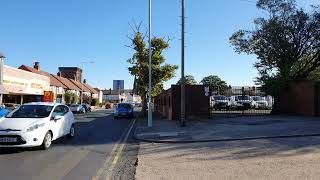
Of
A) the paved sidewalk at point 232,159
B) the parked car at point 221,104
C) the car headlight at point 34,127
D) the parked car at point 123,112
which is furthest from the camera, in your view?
the parked car at point 221,104

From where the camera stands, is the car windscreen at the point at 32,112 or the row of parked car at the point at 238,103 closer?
the car windscreen at the point at 32,112

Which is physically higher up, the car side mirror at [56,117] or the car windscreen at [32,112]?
the car windscreen at [32,112]

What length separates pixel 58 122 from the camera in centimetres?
1716

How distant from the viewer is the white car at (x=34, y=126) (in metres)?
14.3

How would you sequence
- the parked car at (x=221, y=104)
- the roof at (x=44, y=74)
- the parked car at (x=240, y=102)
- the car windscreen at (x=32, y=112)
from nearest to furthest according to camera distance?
1. the car windscreen at (x=32, y=112)
2. the parked car at (x=240, y=102)
3. the parked car at (x=221, y=104)
4. the roof at (x=44, y=74)

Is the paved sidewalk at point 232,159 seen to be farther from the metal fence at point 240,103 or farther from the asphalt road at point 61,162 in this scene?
the metal fence at point 240,103

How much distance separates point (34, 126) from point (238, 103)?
3312 cm

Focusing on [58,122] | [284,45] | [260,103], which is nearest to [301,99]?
[284,45]

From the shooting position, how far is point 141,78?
48.0 meters

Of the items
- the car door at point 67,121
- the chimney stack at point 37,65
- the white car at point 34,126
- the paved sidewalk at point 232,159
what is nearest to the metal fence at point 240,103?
the car door at point 67,121

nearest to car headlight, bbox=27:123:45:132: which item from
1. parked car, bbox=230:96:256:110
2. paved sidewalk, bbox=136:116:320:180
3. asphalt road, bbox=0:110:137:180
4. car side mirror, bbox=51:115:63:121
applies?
asphalt road, bbox=0:110:137:180

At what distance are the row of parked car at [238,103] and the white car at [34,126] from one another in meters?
28.5

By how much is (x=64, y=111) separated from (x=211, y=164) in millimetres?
8548

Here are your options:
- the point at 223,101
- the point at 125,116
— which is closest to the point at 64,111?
the point at 125,116
